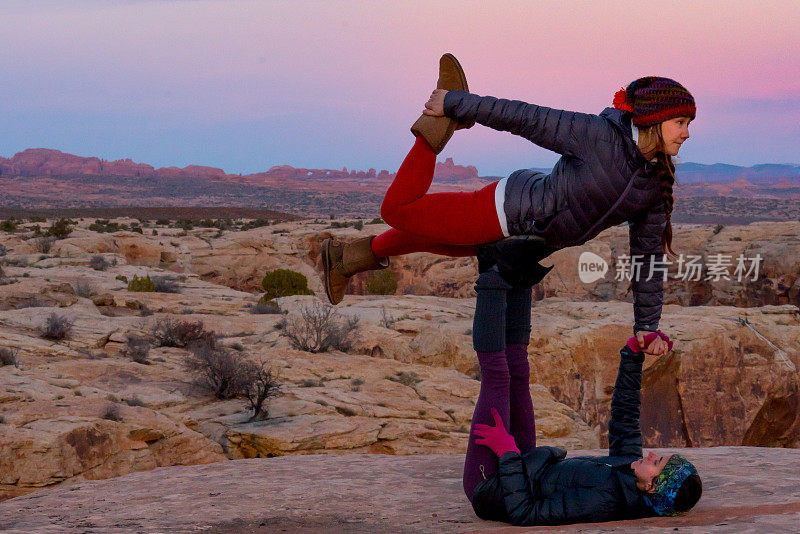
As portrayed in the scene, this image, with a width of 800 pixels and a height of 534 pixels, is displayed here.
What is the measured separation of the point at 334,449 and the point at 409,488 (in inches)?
A: 126

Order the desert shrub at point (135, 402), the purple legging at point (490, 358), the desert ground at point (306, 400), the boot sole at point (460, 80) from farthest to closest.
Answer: the desert shrub at point (135, 402), the desert ground at point (306, 400), the purple legging at point (490, 358), the boot sole at point (460, 80)

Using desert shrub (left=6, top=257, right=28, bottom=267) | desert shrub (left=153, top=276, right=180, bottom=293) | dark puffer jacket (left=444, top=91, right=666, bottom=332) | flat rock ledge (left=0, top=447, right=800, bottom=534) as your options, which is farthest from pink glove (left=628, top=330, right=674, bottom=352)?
desert shrub (left=6, top=257, right=28, bottom=267)

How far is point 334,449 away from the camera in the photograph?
7078 mm

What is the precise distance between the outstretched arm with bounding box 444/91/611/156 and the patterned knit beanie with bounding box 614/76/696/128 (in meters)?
0.18

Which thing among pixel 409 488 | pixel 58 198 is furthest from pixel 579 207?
pixel 58 198

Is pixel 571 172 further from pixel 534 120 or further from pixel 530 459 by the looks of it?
pixel 530 459

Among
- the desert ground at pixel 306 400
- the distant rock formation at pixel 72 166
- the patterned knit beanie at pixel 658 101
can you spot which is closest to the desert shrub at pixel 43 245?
the desert ground at pixel 306 400

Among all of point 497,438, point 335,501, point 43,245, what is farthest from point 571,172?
point 43,245

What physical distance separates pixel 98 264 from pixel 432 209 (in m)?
17.9

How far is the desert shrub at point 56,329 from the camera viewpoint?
9.70m

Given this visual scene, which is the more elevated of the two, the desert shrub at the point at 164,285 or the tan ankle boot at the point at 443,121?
the tan ankle boot at the point at 443,121

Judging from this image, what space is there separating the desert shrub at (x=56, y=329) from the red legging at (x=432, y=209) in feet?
26.3

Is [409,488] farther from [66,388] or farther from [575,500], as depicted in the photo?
[66,388]

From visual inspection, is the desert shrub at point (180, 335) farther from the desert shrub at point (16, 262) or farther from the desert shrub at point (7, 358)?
the desert shrub at point (16, 262)
